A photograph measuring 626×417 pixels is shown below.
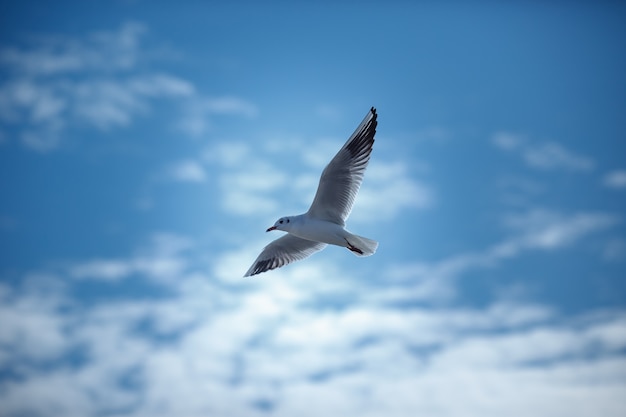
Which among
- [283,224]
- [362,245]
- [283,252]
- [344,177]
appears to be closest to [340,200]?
[344,177]

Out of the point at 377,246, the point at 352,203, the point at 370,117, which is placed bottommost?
the point at 377,246

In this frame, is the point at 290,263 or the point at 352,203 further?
the point at 290,263

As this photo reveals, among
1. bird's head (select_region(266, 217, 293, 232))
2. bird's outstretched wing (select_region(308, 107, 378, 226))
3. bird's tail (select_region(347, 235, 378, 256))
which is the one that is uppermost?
bird's outstretched wing (select_region(308, 107, 378, 226))

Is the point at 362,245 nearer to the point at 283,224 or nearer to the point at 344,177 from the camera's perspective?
the point at 344,177

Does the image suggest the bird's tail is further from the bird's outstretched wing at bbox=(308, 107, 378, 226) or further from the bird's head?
the bird's head

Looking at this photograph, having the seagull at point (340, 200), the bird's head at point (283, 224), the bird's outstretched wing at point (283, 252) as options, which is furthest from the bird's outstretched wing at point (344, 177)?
the bird's outstretched wing at point (283, 252)

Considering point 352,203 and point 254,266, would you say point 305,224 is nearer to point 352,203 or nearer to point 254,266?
point 352,203

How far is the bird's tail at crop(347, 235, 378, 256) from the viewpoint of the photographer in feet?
36.1

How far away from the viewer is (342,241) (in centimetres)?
1114

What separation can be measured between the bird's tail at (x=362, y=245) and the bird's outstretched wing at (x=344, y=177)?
0.46 meters

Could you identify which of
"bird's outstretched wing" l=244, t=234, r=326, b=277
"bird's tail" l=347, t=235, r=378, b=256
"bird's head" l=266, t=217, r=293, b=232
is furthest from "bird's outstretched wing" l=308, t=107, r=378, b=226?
"bird's outstretched wing" l=244, t=234, r=326, b=277

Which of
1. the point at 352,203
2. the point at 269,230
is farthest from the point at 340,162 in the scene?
the point at 269,230

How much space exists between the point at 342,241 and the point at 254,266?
7.48 ft

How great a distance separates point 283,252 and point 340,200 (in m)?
1.88
